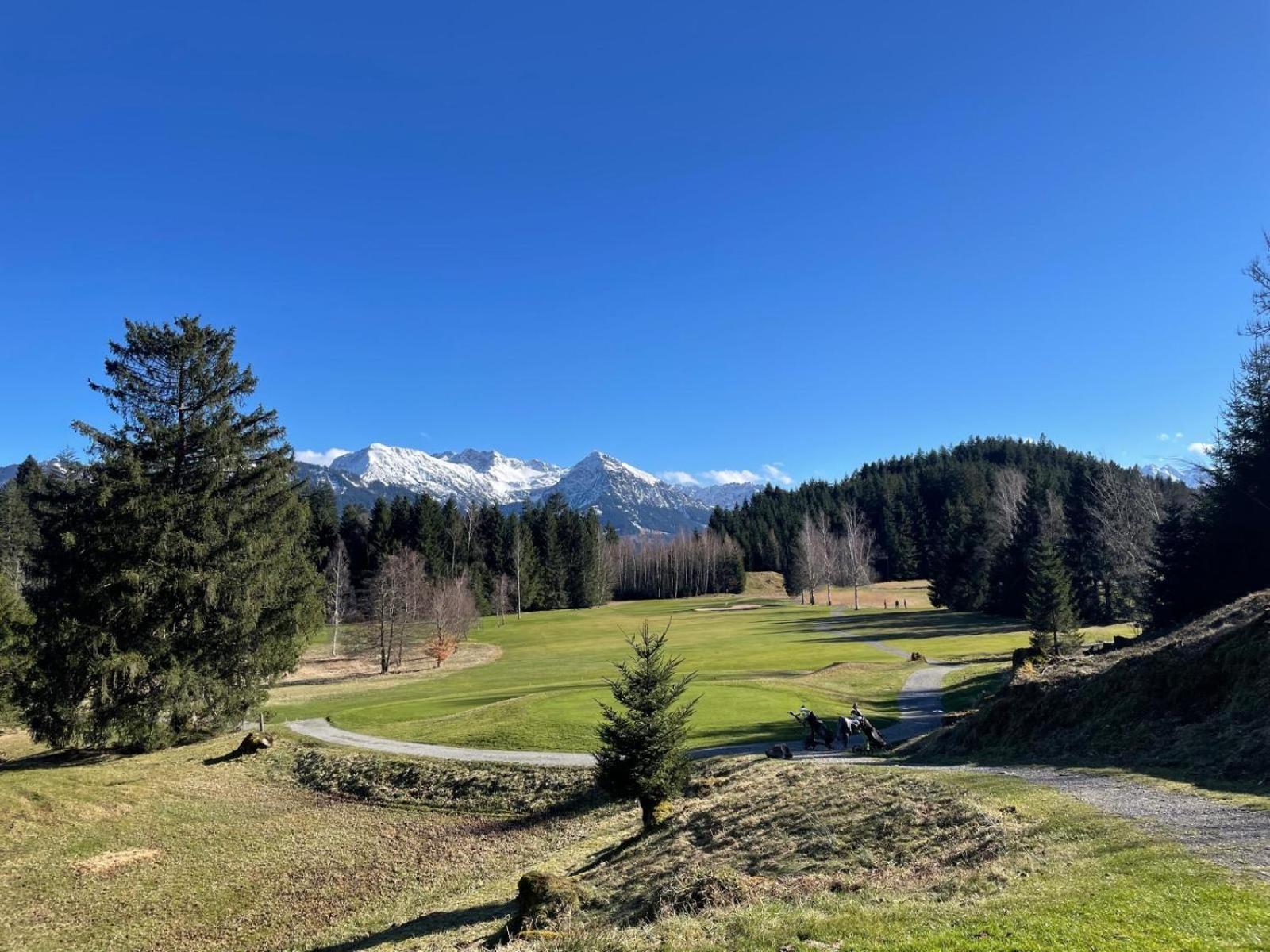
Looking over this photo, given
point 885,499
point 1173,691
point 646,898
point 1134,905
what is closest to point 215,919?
point 646,898

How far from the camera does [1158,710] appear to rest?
18.2m

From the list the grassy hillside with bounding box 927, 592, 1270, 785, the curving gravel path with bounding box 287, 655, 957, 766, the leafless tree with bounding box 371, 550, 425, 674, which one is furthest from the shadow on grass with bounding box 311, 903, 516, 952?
the leafless tree with bounding box 371, 550, 425, 674

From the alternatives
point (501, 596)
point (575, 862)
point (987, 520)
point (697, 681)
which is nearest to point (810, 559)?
point (987, 520)

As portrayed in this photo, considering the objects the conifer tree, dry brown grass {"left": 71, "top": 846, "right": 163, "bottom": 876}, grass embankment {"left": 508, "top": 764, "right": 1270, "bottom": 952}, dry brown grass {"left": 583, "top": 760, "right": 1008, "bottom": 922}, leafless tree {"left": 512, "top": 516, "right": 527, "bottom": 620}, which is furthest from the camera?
leafless tree {"left": 512, "top": 516, "right": 527, "bottom": 620}

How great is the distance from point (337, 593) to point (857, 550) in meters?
93.0

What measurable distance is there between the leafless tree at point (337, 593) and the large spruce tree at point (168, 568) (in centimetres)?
2853

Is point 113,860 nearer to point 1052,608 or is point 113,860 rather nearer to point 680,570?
point 1052,608

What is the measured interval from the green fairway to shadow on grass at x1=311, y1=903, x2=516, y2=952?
41.7 feet

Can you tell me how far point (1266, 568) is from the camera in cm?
3759

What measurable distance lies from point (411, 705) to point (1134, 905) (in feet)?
133

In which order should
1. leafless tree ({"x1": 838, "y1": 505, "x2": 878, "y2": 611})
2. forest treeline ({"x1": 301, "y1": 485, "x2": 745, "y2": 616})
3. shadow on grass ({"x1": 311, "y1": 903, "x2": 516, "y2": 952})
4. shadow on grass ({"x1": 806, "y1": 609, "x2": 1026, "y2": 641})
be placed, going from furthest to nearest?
leafless tree ({"x1": 838, "y1": 505, "x2": 878, "y2": 611}), forest treeline ({"x1": 301, "y1": 485, "x2": 745, "y2": 616}), shadow on grass ({"x1": 806, "y1": 609, "x2": 1026, "y2": 641}), shadow on grass ({"x1": 311, "y1": 903, "x2": 516, "y2": 952})

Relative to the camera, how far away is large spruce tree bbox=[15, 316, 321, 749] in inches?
1214

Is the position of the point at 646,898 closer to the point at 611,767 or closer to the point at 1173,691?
the point at 611,767

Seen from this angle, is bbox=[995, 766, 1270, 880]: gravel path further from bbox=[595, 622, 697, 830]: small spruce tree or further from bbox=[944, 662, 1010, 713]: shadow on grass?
bbox=[944, 662, 1010, 713]: shadow on grass
